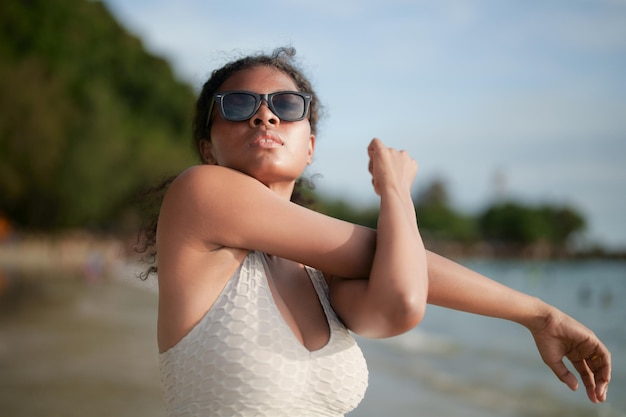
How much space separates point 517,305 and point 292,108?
2.53 feet

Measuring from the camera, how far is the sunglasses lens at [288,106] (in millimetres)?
1817

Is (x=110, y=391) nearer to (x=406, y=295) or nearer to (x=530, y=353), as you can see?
(x=406, y=295)

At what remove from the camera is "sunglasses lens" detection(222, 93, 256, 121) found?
180 cm

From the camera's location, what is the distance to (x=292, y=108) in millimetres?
1833

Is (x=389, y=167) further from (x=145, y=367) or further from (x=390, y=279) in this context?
(x=145, y=367)

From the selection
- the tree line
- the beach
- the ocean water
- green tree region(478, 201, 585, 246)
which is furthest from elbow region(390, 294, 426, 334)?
green tree region(478, 201, 585, 246)

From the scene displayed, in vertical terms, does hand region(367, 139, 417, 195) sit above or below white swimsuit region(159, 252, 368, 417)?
above

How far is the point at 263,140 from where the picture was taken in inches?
69.6

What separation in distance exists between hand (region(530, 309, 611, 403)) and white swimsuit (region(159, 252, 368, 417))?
1.85ft

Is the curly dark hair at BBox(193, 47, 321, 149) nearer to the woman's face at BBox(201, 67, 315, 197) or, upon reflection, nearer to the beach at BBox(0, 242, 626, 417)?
the woman's face at BBox(201, 67, 315, 197)

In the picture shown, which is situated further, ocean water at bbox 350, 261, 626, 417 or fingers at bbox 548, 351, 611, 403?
ocean water at bbox 350, 261, 626, 417

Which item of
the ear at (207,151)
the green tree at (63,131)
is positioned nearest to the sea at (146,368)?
the ear at (207,151)

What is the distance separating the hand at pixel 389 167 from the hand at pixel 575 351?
54 centimetres

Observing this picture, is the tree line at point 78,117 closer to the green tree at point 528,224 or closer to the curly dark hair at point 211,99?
the curly dark hair at point 211,99
